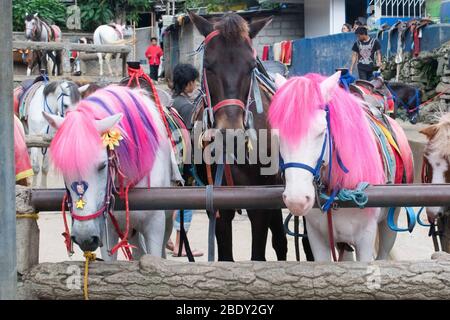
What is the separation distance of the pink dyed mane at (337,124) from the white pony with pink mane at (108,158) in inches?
31.4

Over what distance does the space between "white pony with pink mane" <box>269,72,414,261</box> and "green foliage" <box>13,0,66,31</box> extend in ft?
77.4

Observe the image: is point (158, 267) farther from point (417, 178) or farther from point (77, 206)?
point (417, 178)

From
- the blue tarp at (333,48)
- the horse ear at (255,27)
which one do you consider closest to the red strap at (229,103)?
the horse ear at (255,27)

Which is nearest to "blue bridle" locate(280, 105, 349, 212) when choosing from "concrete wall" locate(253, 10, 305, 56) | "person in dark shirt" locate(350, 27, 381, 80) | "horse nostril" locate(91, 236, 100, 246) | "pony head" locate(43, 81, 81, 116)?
"horse nostril" locate(91, 236, 100, 246)

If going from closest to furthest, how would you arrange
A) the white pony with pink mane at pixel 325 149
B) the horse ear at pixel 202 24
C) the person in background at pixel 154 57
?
1. the white pony with pink mane at pixel 325 149
2. the horse ear at pixel 202 24
3. the person in background at pixel 154 57

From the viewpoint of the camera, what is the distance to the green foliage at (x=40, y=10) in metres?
26.4

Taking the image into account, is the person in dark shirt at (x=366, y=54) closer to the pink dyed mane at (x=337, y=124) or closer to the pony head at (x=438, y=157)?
the pony head at (x=438, y=157)

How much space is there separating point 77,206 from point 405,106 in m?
9.87

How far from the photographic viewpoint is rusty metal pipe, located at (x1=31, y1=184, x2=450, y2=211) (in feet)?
12.7

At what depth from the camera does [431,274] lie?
12.2 ft

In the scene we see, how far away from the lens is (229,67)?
4883mm

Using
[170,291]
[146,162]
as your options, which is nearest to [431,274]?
[170,291]

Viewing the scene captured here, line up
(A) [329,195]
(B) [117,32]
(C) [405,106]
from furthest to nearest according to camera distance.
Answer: (B) [117,32] < (C) [405,106] < (A) [329,195]

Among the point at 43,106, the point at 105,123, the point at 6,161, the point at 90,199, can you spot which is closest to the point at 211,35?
the point at 105,123
